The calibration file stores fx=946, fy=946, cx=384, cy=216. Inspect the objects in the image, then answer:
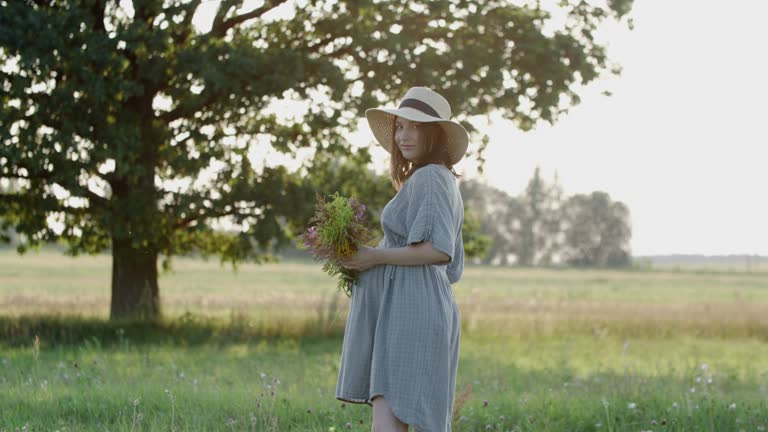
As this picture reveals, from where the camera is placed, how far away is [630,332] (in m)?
18.6

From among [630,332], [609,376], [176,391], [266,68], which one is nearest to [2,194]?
[266,68]

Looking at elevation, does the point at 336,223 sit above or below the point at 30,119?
below

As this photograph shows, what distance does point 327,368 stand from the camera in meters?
12.0

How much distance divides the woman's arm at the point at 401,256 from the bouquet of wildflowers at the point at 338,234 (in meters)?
0.07

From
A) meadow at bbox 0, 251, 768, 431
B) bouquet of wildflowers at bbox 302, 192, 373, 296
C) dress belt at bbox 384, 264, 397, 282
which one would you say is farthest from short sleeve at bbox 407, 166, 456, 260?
meadow at bbox 0, 251, 768, 431

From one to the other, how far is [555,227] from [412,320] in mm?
105249

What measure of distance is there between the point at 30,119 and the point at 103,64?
1500 millimetres

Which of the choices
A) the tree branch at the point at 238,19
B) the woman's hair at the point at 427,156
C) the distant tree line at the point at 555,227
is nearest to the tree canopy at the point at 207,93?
the tree branch at the point at 238,19

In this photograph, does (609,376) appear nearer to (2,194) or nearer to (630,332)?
(630,332)

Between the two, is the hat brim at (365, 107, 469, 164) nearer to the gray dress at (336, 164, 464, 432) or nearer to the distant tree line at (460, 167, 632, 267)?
the gray dress at (336, 164, 464, 432)

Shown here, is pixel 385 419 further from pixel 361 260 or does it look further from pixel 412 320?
pixel 361 260

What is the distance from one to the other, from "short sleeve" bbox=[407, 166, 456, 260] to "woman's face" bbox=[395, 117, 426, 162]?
19 cm

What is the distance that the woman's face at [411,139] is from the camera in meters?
4.98

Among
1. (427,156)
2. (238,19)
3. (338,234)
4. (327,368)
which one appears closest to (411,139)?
(427,156)
